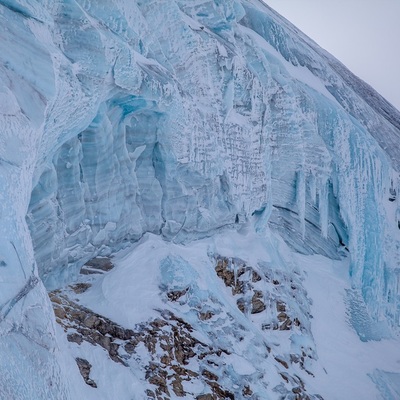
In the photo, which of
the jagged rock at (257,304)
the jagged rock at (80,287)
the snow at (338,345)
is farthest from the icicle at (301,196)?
the jagged rock at (80,287)

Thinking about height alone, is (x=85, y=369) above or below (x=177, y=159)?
below

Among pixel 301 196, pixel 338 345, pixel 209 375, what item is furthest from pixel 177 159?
pixel 338 345

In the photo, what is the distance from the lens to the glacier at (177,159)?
6.14 meters

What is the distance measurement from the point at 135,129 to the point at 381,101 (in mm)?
13986

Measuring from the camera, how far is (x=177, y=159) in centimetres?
1162

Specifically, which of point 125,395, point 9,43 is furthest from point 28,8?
point 125,395

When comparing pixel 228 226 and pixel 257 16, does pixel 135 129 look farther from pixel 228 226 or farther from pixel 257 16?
pixel 257 16

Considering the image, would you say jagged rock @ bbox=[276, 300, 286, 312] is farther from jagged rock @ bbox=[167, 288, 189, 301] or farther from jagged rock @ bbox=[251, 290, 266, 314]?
jagged rock @ bbox=[167, 288, 189, 301]

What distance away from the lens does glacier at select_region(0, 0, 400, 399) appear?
6145mm

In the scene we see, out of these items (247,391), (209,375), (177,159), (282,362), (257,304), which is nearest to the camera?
(209,375)

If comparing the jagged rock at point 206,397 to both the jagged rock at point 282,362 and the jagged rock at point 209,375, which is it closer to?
the jagged rock at point 209,375

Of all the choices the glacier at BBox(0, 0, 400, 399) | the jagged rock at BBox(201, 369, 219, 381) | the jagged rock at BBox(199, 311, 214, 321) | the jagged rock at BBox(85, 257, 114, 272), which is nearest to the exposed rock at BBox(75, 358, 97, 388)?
the glacier at BBox(0, 0, 400, 399)

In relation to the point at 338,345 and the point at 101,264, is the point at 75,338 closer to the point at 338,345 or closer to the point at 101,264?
the point at 101,264

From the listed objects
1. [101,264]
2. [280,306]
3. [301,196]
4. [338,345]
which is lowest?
[101,264]
